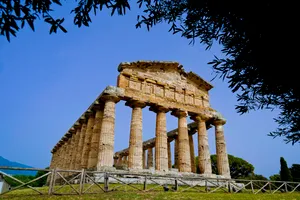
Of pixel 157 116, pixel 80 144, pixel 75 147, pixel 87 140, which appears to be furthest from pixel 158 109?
pixel 75 147

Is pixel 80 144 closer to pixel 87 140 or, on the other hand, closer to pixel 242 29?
pixel 87 140

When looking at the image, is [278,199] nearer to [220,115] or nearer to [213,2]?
[213,2]

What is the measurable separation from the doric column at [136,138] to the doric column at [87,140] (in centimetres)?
482

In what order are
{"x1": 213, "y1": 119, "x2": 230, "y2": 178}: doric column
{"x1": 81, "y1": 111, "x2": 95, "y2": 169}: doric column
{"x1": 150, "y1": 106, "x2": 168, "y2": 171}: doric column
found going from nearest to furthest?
{"x1": 150, "y1": 106, "x2": 168, "y2": 171}: doric column, {"x1": 81, "y1": 111, "x2": 95, "y2": 169}: doric column, {"x1": 213, "y1": 119, "x2": 230, "y2": 178}: doric column

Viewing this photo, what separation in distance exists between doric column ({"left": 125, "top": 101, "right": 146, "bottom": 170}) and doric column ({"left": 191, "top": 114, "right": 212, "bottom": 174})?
272 inches

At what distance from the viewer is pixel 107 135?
18.5 meters

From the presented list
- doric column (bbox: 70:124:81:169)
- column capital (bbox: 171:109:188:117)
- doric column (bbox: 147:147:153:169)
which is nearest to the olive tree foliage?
column capital (bbox: 171:109:188:117)

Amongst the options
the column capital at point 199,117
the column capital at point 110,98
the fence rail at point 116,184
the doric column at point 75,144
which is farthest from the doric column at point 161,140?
the doric column at point 75,144

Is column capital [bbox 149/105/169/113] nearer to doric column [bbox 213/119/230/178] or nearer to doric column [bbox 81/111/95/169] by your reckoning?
doric column [bbox 81/111/95/169]

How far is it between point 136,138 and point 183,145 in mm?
5065

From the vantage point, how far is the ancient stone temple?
1912 centimetres

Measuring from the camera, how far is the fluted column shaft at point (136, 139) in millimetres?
18303

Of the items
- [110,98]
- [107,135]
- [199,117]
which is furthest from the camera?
[199,117]

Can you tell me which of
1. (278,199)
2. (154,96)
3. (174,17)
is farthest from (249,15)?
(154,96)
